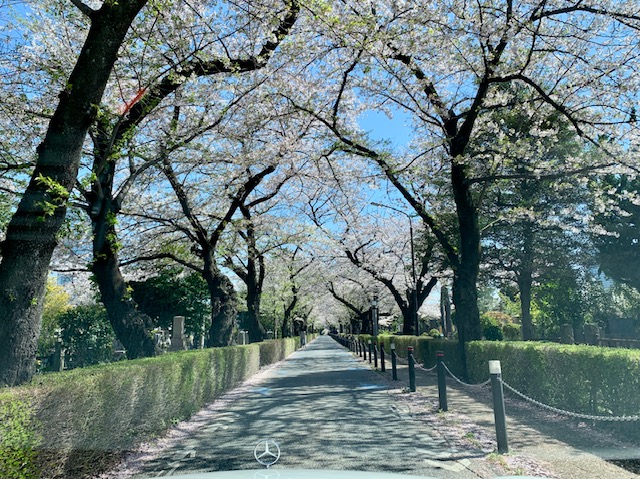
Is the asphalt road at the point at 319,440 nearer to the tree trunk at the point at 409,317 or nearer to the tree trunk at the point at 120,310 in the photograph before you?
the tree trunk at the point at 120,310

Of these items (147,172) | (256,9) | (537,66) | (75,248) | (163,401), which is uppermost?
(537,66)

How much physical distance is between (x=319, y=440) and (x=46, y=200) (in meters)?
4.62

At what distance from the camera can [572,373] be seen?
7.91m

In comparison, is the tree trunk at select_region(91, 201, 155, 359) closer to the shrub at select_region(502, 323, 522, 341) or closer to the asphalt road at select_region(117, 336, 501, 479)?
the asphalt road at select_region(117, 336, 501, 479)

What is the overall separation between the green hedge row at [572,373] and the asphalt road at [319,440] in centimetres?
201

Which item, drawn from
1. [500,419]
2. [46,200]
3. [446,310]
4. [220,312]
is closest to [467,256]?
[500,419]

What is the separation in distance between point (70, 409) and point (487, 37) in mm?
9763

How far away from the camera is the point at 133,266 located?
2205 centimetres

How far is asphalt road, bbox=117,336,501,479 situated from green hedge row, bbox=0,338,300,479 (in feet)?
1.26

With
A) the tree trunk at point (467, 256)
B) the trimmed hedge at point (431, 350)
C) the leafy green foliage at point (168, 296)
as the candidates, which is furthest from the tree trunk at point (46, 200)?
the leafy green foliage at point (168, 296)

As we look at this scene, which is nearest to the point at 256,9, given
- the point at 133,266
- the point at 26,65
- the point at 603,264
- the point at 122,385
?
the point at 26,65

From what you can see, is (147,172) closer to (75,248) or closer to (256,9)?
(75,248)

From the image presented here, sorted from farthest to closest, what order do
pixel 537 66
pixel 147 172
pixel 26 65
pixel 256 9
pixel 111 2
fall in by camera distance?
pixel 147 172
pixel 537 66
pixel 26 65
pixel 256 9
pixel 111 2

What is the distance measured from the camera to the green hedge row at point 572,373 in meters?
6.46
